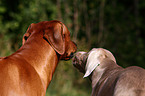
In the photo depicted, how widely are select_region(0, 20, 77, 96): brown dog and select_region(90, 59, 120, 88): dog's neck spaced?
27.7 inches

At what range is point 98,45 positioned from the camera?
1520 centimetres

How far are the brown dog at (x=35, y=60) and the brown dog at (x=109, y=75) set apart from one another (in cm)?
62

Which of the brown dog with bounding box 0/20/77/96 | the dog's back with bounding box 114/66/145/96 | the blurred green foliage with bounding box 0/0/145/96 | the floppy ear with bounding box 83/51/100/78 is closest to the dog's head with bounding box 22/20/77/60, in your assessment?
the brown dog with bounding box 0/20/77/96

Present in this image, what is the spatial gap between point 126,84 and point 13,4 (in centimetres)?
1612

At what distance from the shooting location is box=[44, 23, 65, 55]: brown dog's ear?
14.3 feet

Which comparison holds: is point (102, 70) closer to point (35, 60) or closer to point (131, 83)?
point (131, 83)

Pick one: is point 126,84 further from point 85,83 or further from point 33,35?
A: point 85,83

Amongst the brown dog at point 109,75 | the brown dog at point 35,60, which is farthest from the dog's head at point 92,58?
the brown dog at point 35,60

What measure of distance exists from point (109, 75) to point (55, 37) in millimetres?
1232

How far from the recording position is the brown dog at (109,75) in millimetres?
3678

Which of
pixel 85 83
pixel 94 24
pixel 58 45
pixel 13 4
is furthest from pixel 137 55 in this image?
pixel 58 45

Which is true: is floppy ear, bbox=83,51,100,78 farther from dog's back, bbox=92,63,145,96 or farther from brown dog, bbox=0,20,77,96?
dog's back, bbox=92,63,145,96

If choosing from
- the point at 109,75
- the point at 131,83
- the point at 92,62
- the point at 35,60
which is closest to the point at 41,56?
the point at 35,60

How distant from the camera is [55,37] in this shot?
4371 mm
